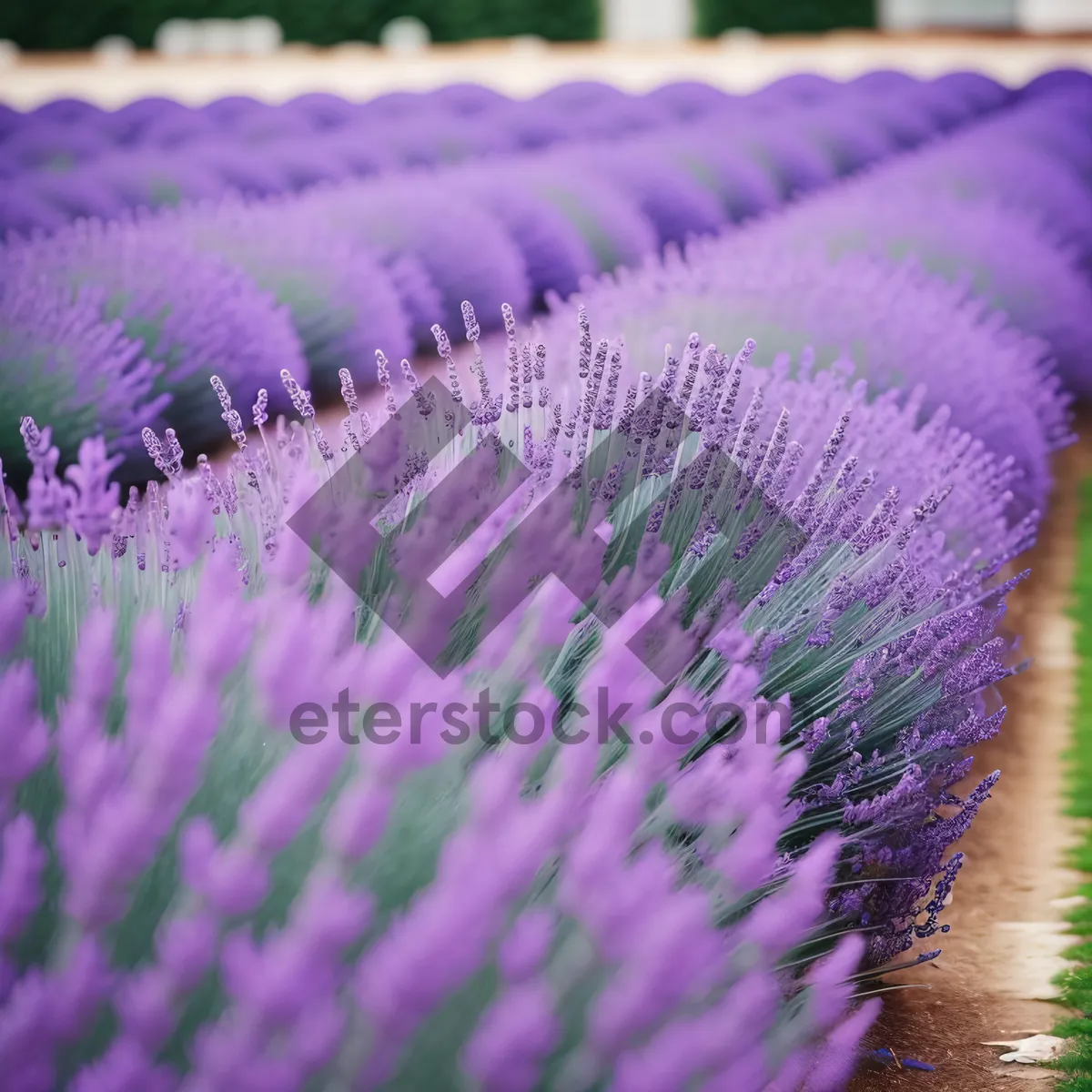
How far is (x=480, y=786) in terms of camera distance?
916mm

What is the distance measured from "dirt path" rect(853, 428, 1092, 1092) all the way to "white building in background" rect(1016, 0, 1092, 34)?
2243 cm

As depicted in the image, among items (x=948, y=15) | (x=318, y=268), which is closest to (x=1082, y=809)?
(x=318, y=268)

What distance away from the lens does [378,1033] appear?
2.51 ft

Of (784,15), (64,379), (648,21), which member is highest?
(648,21)

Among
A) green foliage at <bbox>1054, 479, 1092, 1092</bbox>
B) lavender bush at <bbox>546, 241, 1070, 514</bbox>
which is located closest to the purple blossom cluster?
lavender bush at <bbox>546, 241, 1070, 514</bbox>

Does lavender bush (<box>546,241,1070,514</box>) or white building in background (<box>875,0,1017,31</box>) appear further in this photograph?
white building in background (<box>875,0,1017,31</box>)

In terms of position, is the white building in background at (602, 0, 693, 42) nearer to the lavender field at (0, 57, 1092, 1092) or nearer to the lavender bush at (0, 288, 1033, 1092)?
the lavender field at (0, 57, 1092, 1092)

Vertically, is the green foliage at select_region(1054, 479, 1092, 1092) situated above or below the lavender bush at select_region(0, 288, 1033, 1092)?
below

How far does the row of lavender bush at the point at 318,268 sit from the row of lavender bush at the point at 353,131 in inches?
17.1

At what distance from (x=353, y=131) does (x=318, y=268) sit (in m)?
4.79

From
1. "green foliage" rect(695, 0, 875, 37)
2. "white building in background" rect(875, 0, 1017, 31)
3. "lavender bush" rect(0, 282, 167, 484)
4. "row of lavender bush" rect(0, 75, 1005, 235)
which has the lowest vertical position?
"lavender bush" rect(0, 282, 167, 484)

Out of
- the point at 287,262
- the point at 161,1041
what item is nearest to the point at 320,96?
the point at 287,262

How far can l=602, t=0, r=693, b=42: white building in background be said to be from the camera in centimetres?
2208

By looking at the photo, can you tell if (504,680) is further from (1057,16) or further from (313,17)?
(1057,16)
